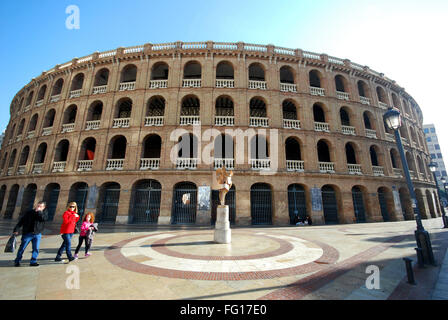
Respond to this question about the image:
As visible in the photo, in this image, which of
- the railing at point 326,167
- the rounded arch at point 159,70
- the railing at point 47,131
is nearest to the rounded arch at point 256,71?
the rounded arch at point 159,70

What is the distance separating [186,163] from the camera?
1530cm

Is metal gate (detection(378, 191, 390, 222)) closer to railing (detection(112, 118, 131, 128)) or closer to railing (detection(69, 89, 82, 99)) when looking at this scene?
railing (detection(112, 118, 131, 128))

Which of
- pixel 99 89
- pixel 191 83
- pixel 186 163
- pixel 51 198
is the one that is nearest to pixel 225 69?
pixel 191 83

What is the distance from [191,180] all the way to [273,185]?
23.2ft

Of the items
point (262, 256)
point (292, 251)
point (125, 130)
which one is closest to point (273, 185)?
point (292, 251)

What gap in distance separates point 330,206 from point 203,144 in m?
13.3

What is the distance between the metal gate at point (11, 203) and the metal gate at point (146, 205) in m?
15.3

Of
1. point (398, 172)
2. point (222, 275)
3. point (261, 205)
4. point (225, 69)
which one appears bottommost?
point (222, 275)

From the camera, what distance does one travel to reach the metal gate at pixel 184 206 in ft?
49.1

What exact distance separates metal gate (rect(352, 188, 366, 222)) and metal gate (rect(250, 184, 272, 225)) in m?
8.66

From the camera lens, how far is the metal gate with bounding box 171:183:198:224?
49.1 feet

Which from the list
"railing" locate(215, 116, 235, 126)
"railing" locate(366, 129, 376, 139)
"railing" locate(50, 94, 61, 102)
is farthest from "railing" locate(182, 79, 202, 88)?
"railing" locate(366, 129, 376, 139)

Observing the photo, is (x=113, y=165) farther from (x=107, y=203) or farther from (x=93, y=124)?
(x=93, y=124)
